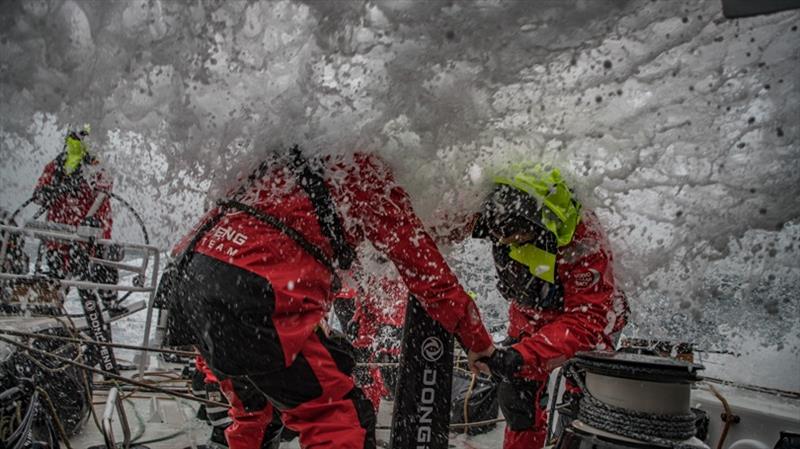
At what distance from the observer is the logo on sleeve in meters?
2.69

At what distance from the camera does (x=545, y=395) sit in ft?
10.9

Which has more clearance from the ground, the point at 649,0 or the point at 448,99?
the point at 649,0

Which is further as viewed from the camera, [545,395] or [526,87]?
[545,395]

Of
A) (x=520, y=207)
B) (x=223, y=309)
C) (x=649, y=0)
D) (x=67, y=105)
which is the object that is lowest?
(x=223, y=309)

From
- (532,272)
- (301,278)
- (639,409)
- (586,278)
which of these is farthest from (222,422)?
(639,409)

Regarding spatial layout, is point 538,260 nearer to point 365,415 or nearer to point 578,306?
point 578,306

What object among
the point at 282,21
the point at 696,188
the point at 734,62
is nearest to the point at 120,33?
the point at 282,21

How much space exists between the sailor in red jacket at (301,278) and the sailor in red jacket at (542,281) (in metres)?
0.54

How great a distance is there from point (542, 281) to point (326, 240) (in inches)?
53.3

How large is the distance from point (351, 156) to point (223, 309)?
0.76 metres

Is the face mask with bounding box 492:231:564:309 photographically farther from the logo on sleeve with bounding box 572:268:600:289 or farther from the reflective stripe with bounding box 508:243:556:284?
the logo on sleeve with bounding box 572:268:600:289

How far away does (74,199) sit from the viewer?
571 centimetres

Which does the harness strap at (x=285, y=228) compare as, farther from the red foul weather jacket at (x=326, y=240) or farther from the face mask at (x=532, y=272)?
the face mask at (x=532, y=272)

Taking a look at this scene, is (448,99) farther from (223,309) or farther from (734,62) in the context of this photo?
(223,309)
